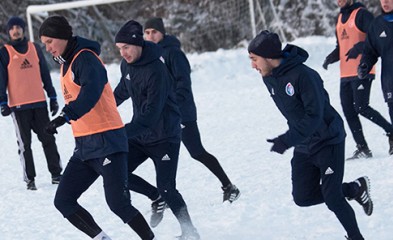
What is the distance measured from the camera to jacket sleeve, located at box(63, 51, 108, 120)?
16.4 feet

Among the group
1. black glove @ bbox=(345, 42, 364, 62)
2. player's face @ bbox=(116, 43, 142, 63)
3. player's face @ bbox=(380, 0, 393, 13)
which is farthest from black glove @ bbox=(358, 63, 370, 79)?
player's face @ bbox=(116, 43, 142, 63)

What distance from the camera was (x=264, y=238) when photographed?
5867mm

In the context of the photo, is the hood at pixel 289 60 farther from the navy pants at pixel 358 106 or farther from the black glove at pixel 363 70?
the navy pants at pixel 358 106

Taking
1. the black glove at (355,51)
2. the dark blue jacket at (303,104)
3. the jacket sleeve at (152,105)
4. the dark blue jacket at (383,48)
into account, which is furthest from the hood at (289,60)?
the black glove at (355,51)

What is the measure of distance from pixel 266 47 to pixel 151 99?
1017 mm

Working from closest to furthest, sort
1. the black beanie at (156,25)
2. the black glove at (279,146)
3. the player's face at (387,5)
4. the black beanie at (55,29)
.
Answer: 1. the black glove at (279,146)
2. the black beanie at (55,29)
3. the black beanie at (156,25)
4. the player's face at (387,5)

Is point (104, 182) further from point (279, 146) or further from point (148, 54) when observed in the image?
point (279, 146)

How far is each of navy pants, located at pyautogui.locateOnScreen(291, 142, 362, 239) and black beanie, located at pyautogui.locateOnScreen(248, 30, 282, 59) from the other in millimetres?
704

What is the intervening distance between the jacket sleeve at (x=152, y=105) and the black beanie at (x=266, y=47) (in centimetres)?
87

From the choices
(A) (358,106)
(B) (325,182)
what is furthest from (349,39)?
(B) (325,182)

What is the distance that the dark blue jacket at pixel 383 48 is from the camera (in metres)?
7.47

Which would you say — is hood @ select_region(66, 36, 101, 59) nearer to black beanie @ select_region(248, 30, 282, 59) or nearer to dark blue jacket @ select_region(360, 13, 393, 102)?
black beanie @ select_region(248, 30, 282, 59)

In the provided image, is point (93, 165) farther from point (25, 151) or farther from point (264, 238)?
point (25, 151)

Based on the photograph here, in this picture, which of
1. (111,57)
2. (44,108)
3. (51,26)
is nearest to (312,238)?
(51,26)
